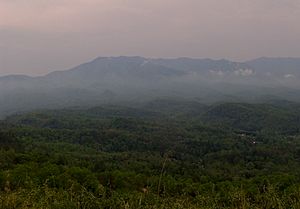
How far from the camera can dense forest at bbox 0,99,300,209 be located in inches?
358

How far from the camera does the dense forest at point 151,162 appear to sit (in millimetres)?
9086

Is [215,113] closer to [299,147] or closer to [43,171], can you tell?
[299,147]

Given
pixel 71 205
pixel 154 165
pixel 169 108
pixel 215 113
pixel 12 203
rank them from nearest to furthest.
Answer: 1. pixel 12 203
2. pixel 71 205
3. pixel 154 165
4. pixel 215 113
5. pixel 169 108

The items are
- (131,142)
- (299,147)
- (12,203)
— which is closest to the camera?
(12,203)

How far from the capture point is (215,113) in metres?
136

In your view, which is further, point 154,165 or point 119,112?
point 119,112

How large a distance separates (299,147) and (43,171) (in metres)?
51.7

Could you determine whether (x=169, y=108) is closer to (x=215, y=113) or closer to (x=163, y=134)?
(x=215, y=113)

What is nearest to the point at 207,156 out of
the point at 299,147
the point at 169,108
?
the point at 299,147

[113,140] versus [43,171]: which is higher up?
[43,171]

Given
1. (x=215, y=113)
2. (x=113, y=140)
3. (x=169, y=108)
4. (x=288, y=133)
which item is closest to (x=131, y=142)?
(x=113, y=140)

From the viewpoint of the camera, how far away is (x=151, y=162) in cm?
4969

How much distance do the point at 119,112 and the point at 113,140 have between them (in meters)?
64.8

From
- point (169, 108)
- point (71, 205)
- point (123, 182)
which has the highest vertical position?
point (71, 205)
